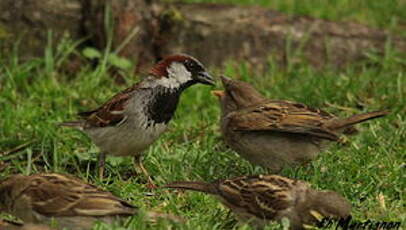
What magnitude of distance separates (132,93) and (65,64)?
2596mm

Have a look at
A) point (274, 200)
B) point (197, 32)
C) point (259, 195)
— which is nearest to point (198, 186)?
point (259, 195)

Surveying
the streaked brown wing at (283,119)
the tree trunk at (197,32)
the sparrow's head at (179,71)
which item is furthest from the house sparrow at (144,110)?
the tree trunk at (197,32)

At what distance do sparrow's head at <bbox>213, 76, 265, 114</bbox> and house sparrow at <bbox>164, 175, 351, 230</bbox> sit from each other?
1607mm

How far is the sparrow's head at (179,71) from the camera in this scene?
7422 mm

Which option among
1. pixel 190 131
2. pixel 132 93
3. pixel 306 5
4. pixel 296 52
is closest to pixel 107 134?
pixel 132 93

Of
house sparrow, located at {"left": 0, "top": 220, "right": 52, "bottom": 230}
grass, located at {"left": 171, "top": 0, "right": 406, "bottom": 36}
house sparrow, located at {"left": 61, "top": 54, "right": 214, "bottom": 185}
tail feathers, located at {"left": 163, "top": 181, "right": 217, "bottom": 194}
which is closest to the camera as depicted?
house sparrow, located at {"left": 0, "top": 220, "right": 52, "bottom": 230}

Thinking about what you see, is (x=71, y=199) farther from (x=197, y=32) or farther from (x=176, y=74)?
(x=197, y=32)

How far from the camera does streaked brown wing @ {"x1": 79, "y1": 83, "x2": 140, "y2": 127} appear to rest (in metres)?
7.40

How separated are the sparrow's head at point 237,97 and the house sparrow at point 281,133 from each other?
0.19 metres

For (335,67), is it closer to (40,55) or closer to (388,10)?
(388,10)

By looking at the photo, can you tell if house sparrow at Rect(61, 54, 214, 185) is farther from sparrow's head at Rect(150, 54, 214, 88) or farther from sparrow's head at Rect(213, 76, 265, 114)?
sparrow's head at Rect(213, 76, 265, 114)

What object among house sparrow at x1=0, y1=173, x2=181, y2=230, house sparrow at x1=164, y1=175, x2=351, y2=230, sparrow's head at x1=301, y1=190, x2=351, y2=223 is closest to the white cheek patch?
house sparrow at x1=164, y1=175, x2=351, y2=230

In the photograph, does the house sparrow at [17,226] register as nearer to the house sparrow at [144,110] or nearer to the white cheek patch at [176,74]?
the house sparrow at [144,110]

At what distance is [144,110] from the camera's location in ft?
24.0
